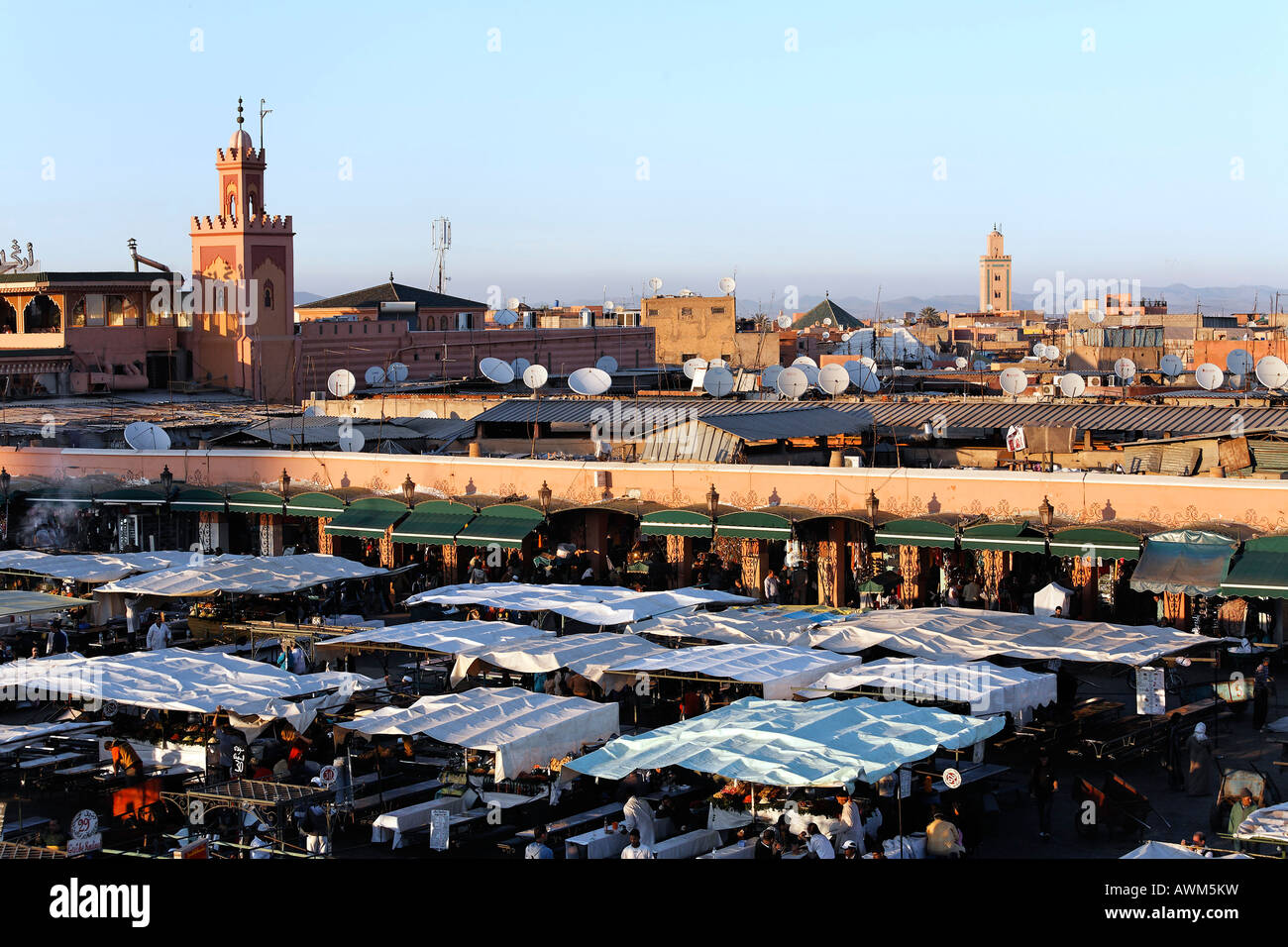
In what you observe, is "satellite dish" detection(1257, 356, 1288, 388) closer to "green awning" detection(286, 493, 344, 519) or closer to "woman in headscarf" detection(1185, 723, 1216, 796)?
"woman in headscarf" detection(1185, 723, 1216, 796)

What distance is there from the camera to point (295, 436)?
32.5 metres

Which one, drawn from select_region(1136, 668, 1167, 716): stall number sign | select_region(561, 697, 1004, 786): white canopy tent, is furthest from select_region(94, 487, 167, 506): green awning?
select_region(1136, 668, 1167, 716): stall number sign

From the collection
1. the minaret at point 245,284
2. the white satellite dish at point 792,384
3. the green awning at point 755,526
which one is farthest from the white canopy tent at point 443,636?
the minaret at point 245,284

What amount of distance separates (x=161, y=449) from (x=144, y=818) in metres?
18.1

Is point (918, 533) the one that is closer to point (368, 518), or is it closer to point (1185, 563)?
point (1185, 563)

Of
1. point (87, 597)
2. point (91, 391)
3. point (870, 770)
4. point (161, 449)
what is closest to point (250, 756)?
point (870, 770)

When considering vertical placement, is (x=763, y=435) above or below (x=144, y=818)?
above

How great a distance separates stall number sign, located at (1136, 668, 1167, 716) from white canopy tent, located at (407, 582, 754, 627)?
241 inches

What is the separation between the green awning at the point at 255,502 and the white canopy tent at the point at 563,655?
1105 centimetres

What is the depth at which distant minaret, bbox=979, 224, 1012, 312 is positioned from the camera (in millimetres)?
184125
